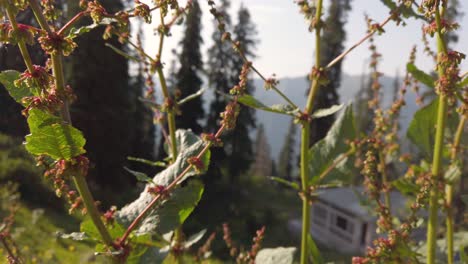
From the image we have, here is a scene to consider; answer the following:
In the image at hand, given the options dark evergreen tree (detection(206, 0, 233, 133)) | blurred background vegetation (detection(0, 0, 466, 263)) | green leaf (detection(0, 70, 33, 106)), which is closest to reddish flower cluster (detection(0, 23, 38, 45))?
green leaf (detection(0, 70, 33, 106))

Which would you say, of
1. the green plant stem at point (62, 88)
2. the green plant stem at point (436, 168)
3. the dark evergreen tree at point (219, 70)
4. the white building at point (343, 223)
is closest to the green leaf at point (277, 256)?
the green plant stem at point (436, 168)

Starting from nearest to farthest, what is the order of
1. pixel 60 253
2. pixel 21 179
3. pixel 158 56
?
pixel 158 56
pixel 60 253
pixel 21 179

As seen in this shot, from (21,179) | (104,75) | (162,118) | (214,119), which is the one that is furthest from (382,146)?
(214,119)

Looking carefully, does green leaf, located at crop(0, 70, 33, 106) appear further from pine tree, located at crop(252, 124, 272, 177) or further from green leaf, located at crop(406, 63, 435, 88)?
pine tree, located at crop(252, 124, 272, 177)

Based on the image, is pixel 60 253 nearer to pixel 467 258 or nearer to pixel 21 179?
pixel 21 179

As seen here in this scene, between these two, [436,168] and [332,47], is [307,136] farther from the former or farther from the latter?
[332,47]
